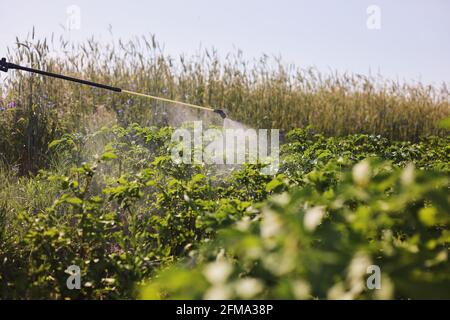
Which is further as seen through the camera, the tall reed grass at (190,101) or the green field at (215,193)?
the tall reed grass at (190,101)

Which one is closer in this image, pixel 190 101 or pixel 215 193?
pixel 215 193

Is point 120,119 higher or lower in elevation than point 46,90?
lower

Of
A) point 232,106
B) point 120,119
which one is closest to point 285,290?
point 120,119

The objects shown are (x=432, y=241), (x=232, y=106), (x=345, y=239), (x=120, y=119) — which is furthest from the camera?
(x=232, y=106)

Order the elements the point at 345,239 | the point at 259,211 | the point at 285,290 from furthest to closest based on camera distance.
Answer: the point at 259,211 < the point at 345,239 < the point at 285,290

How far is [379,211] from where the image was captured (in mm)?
1252

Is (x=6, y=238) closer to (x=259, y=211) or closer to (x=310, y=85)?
(x=259, y=211)

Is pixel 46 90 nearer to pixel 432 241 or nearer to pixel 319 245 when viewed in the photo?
pixel 319 245

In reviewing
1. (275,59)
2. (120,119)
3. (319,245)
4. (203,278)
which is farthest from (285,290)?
(275,59)

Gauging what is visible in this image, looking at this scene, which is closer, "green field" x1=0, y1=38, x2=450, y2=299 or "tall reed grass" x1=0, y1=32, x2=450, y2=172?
"green field" x1=0, y1=38, x2=450, y2=299

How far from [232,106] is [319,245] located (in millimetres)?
5660

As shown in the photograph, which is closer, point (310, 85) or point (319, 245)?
point (319, 245)

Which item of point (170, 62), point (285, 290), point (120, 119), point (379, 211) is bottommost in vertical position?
point (285, 290)

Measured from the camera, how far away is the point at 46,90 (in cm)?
593
